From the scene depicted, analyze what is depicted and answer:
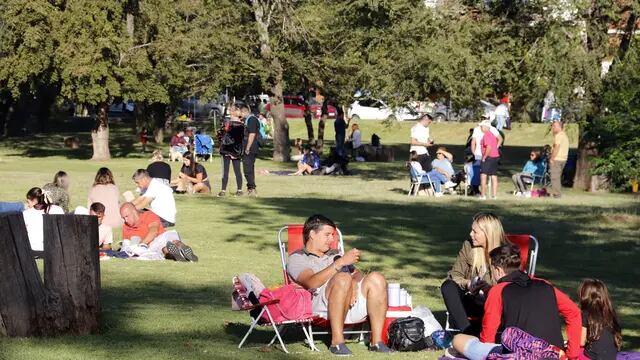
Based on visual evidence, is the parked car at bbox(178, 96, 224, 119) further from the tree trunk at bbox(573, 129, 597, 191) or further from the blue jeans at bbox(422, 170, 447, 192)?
the blue jeans at bbox(422, 170, 447, 192)

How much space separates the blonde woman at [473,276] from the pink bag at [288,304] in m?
1.13

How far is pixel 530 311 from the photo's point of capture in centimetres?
842

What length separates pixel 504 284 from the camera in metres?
8.59

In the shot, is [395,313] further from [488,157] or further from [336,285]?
[488,157]

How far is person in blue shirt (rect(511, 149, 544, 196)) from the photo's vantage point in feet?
96.4

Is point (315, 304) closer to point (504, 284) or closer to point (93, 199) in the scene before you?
point (504, 284)

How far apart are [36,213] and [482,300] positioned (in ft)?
24.5

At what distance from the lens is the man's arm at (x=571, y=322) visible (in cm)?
862

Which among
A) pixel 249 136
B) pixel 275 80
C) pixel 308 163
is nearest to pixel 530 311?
pixel 249 136

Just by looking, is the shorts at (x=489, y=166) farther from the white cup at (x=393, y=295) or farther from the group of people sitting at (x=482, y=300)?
the white cup at (x=393, y=295)

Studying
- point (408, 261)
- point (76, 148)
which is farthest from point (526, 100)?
point (76, 148)

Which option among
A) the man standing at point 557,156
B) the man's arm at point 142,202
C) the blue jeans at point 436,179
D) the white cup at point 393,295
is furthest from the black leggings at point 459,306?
the man standing at point 557,156

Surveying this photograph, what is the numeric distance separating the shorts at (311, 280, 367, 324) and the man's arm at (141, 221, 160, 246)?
6.83 m

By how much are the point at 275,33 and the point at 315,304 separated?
37293 mm
